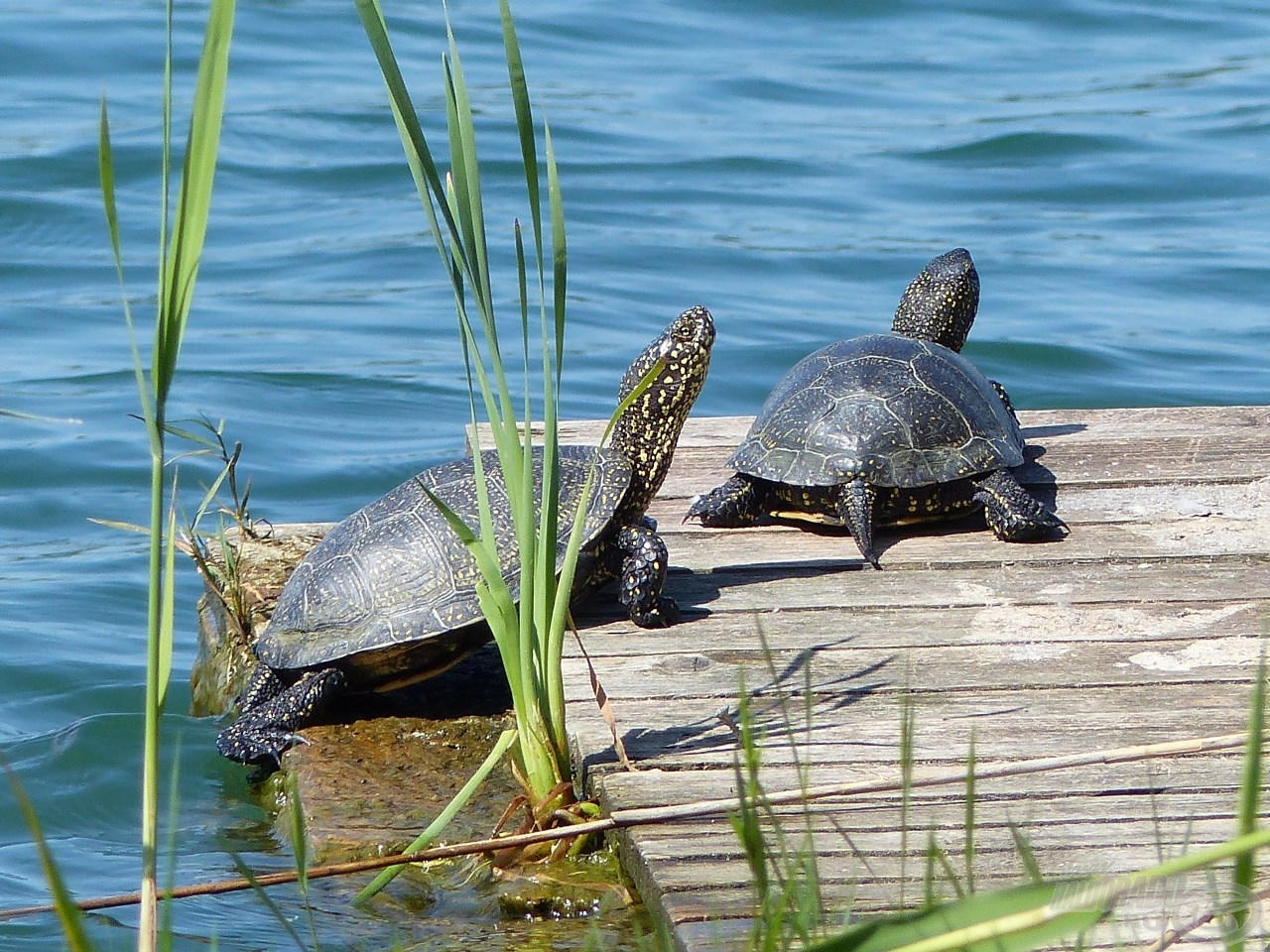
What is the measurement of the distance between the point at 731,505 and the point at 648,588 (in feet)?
2.92

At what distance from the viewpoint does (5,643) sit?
20.1ft

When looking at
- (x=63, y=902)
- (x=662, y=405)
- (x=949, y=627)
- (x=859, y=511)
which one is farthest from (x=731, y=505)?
(x=63, y=902)

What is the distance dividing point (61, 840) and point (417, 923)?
1.68m

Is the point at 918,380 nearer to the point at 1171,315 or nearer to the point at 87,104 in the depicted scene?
the point at 1171,315

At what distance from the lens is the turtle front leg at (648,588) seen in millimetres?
3906

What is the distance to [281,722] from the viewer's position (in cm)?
388

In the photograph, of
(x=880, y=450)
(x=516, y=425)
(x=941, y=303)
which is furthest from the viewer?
(x=941, y=303)

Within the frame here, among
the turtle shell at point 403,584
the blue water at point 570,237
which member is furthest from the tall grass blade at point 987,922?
the turtle shell at point 403,584

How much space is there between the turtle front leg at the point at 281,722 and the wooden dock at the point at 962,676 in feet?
1.99

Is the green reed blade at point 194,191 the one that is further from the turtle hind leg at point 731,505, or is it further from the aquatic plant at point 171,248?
the turtle hind leg at point 731,505

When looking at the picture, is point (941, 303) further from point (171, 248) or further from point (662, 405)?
point (171, 248)

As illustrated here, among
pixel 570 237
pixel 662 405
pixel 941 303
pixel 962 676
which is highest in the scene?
pixel 570 237

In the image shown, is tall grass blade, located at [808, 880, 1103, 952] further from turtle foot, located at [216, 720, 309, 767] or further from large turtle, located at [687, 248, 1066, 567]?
large turtle, located at [687, 248, 1066, 567]

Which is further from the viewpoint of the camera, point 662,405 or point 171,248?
point 662,405
